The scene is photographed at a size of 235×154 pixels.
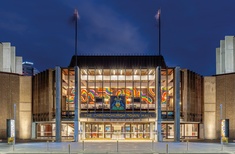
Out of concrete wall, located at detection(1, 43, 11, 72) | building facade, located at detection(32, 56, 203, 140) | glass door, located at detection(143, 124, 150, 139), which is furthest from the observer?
concrete wall, located at detection(1, 43, 11, 72)

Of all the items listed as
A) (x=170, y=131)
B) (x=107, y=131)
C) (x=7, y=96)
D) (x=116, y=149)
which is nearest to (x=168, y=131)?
(x=170, y=131)

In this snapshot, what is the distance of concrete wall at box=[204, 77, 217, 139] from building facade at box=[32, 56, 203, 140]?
6.97 ft

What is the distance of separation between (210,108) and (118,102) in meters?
13.5

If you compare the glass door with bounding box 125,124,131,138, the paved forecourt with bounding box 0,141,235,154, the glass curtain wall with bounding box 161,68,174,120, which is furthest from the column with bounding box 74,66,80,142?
the glass curtain wall with bounding box 161,68,174,120

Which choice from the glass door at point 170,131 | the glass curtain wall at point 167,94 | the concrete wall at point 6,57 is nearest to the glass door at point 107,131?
the glass curtain wall at point 167,94

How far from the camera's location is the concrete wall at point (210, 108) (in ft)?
149

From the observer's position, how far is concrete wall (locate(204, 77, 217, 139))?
45406 millimetres

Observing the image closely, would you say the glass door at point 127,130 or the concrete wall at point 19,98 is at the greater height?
the concrete wall at point 19,98

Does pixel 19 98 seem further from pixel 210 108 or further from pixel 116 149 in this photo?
pixel 210 108

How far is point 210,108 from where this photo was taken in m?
45.6

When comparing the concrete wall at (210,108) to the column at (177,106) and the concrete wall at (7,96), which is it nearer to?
the column at (177,106)

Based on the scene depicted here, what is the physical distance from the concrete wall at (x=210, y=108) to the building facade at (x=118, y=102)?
2.13 meters

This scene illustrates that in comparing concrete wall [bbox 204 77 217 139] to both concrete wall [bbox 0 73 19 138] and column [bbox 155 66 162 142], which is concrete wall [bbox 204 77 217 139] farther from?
concrete wall [bbox 0 73 19 138]

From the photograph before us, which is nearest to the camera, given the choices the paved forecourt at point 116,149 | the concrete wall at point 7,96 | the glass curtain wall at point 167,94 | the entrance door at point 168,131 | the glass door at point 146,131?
the paved forecourt at point 116,149
